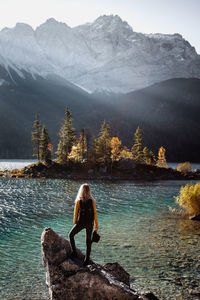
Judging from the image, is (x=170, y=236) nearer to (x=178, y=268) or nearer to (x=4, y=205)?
(x=178, y=268)

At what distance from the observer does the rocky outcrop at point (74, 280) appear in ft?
26.8

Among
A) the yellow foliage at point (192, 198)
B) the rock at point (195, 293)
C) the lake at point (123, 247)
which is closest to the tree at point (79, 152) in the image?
the lake at point (123, 247)

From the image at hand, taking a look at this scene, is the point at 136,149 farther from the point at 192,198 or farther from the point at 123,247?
the point at 123,247

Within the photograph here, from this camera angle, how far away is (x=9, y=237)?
21.7m

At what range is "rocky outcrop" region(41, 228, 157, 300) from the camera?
8.17 m

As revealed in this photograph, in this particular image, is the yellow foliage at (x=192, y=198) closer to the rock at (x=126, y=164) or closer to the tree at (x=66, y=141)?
the rock at (x=126, y=164)

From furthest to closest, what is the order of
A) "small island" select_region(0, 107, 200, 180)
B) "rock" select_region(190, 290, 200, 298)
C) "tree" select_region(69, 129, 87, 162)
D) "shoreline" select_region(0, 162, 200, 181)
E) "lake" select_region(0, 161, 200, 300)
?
1. "tree" select_region(69, 129, 87, 162)
2. "small island" select_region(0, 107, 200, 180)
3. "shoreline" select_region(0, 162, 200, 181)
4. "lake" select_region(0, 161, 200, 300)
5. "rock" select_region(190, 290, 200, 298)

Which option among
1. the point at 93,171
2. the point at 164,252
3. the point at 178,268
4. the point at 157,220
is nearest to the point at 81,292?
the point at 178,268

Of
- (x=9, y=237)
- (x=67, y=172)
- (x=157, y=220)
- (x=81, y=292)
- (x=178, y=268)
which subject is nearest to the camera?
(x=81, y=292)

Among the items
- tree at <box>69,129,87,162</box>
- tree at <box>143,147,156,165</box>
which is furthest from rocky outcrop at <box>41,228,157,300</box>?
tree at <box>143,147,156,165</box>

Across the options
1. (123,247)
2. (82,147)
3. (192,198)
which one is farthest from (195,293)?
(82,147)

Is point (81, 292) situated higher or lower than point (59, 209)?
higher

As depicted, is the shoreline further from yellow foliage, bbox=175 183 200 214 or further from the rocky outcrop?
the rocky outcrop

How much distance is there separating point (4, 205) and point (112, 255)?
24.7m
